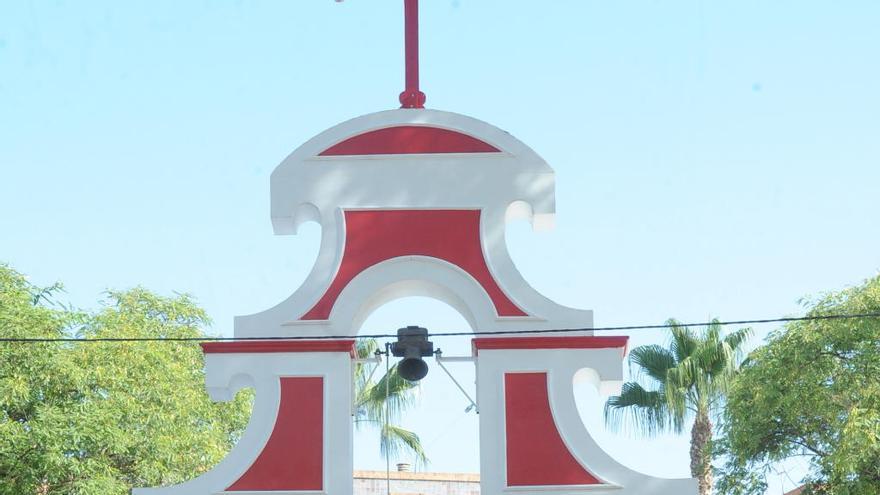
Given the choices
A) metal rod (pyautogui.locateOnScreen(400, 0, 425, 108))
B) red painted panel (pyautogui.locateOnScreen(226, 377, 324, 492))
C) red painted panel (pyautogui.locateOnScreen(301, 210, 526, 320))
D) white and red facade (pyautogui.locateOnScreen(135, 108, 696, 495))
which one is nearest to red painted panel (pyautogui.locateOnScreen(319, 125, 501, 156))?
white and red facade (pyautogui.locateOnScreen(135, 108, 696, 495))

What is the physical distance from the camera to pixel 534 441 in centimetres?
1129

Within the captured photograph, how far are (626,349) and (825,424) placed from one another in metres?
9.22

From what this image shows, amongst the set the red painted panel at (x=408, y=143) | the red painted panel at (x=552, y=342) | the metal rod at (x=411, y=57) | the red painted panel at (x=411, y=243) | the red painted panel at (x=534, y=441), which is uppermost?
the metal rod at (x=411, y=57)

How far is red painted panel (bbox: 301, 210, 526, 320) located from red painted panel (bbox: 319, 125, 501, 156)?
54 cm

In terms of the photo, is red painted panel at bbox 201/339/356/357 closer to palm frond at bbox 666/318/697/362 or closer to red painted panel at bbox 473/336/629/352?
red painted panel at bbox 473/336/629/352

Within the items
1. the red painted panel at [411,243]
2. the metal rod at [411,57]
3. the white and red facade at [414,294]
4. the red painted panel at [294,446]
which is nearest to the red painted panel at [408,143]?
the white and red facade at [414,294]

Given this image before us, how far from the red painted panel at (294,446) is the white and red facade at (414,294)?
0.01 metres

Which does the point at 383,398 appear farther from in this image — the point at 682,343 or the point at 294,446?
the point at 294,446

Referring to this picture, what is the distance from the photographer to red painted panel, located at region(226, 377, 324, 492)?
1126cm

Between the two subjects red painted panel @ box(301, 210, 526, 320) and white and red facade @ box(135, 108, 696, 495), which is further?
red painted panel @ box(301, 210, 526, 320)

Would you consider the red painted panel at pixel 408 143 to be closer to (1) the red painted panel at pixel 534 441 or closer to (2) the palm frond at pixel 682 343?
(1) the red painted panel at pixel 534 441

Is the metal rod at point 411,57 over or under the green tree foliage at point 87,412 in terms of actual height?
over

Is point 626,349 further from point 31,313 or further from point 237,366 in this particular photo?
point 31,313

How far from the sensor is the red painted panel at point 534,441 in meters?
11.2
